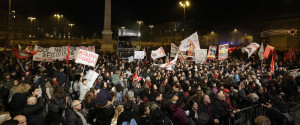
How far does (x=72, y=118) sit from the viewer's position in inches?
162

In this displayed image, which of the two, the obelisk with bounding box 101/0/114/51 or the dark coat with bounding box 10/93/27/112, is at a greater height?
the obelisk with bounding box 101/0/114/51

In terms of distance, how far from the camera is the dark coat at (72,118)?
13.5ft

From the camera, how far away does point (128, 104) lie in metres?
4.34

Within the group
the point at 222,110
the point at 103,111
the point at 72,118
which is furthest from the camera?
the point at 222,110

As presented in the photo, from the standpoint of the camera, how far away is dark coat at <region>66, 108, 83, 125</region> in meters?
4.11

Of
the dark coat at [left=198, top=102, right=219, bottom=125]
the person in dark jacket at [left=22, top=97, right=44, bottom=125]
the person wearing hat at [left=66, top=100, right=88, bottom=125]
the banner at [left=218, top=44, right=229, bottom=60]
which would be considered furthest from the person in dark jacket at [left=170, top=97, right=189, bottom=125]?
the banner at [left=218, top=44, right=229, bottom=60]

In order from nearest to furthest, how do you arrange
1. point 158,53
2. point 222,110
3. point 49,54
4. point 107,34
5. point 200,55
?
point 222,110
point 49,54
point 200,55
point 158,53
point 107,34

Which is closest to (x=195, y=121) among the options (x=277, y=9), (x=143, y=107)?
(x=143, y=107)

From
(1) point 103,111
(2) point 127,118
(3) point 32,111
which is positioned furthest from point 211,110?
(3) point 32,111

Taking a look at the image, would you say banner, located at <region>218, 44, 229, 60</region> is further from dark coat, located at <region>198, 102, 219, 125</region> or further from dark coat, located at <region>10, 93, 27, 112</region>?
dark coat, located at <region>10, 93, 27, 112</region>

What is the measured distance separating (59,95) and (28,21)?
8164 centimetres

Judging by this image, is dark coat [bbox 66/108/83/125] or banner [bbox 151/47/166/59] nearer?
dark coat [bbox 66/108/83/125]

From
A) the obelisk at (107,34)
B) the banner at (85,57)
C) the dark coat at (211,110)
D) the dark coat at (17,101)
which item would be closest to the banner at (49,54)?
the banner at (85,57)

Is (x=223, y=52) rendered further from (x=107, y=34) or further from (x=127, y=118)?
(x=107, y=34)
